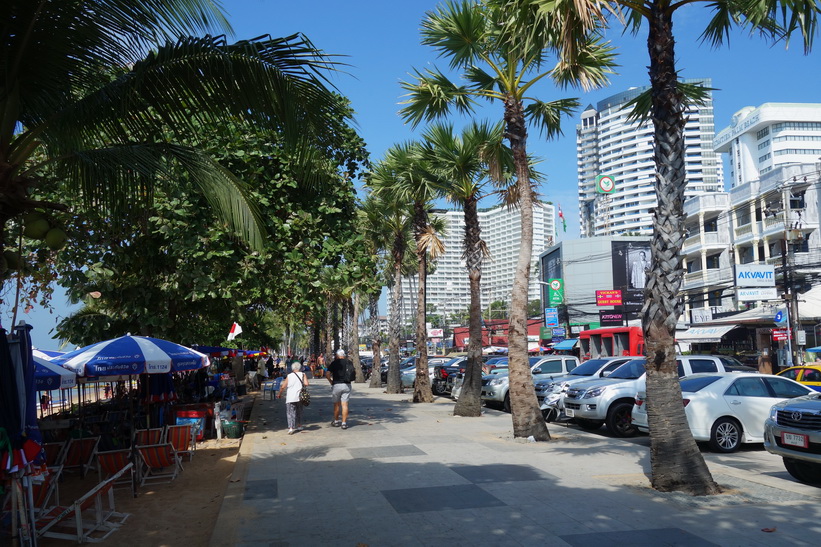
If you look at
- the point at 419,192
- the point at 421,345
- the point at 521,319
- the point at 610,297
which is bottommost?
the point at 421,345

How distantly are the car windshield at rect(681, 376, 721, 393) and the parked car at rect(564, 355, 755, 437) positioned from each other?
1.85 m

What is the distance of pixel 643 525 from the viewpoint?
677cm

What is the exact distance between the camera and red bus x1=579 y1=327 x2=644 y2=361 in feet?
117

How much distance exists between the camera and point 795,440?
9.02m

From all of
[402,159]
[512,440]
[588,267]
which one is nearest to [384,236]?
[402,159]

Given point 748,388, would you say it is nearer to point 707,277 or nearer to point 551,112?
point 551,112

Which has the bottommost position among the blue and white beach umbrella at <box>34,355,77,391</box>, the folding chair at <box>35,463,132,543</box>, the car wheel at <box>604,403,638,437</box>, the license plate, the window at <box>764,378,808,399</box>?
the car wheel at <box>604,403,638,437</box>

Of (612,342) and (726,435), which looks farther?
(612,342)

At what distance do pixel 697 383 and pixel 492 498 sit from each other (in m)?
6.60

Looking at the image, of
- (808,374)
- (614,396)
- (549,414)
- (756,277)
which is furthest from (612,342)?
(614,396)

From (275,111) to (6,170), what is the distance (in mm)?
2052

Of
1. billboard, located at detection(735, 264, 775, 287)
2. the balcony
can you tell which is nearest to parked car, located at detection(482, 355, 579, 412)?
billboard, located at detection(735, 264, 775, 287)

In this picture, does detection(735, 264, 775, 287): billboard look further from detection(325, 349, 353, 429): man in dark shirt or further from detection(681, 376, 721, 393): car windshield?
detection(325, 349, 353, 429): man in dark shirt

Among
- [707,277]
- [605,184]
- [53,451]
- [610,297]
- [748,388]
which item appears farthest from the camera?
[605,184]
